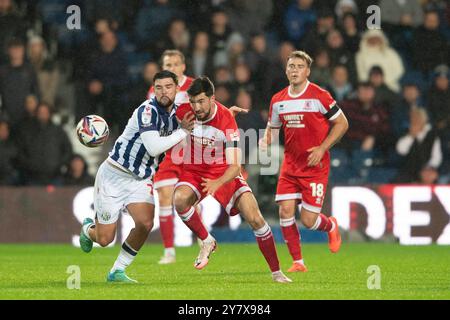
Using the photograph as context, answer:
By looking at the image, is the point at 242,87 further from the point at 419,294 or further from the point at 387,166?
the point at 419,294

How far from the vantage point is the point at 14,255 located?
45.2ft

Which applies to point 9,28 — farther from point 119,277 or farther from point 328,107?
point 119,277

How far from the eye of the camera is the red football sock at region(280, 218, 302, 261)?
453 inches

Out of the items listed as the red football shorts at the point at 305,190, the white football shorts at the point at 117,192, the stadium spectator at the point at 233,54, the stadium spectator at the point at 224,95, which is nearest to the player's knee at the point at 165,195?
the red football shorts at the point at 305,190

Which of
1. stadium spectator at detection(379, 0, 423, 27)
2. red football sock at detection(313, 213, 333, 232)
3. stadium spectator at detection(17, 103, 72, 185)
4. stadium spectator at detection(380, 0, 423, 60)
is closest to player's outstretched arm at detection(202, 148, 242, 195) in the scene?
red football sock at detection(313, 213, 333, 232)

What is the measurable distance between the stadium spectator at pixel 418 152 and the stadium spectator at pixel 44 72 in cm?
501

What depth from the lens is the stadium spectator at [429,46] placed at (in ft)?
56.5

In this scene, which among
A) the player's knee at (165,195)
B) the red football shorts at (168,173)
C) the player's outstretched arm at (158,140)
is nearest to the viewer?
the player's outstretched arm at (158,140)

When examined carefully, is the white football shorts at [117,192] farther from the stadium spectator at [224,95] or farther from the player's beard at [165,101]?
the stadium spectator at [224,95]

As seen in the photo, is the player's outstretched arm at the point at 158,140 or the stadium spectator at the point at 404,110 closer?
the player's outstretched arm at the point at 158,140

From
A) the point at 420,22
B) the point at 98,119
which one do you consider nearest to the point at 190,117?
the point at 98,119

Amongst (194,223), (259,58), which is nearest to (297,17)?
(259,58)

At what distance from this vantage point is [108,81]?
651 inches

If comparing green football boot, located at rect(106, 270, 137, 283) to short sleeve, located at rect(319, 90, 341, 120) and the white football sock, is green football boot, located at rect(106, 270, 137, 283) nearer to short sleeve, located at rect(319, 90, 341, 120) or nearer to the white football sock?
the white football sock
